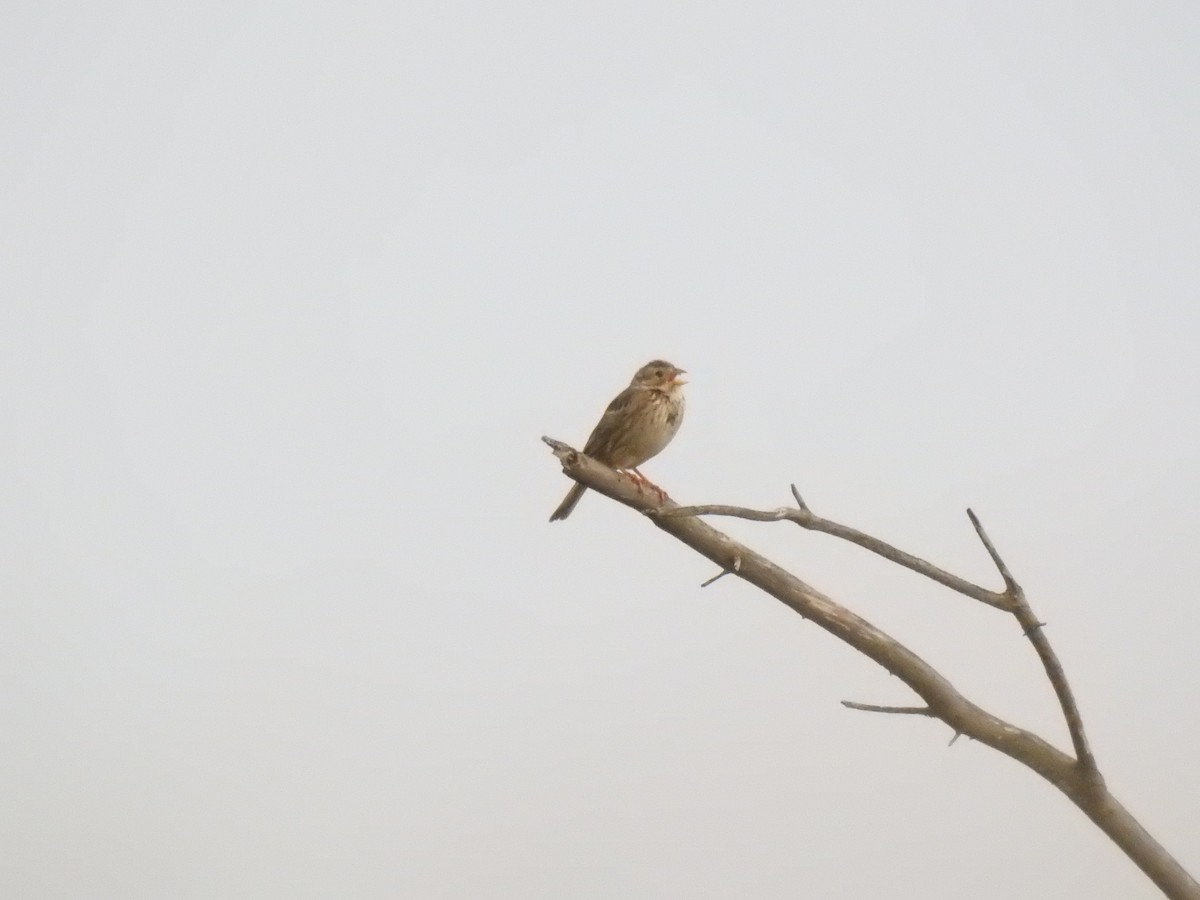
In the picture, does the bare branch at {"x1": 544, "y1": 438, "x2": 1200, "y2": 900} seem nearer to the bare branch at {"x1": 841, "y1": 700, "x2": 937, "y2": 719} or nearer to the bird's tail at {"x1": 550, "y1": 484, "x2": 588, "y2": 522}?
the bare branch at {"x1": 841, "y1": 700, "x2": 937, "y2": 719}

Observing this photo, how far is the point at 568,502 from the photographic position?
488 centimetres

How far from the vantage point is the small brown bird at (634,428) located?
476cm

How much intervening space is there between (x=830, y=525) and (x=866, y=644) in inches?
16.5

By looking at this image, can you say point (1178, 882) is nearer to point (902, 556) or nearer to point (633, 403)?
point (902, 556)

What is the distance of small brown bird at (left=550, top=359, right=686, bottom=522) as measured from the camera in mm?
4758

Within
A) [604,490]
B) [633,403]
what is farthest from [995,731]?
[633,403]

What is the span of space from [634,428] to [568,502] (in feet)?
1.58

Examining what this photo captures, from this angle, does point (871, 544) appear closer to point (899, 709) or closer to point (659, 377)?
point (899, 709)

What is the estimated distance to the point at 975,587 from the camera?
9.91 feet

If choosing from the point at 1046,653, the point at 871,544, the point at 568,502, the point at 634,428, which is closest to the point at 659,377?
the point at 634,428

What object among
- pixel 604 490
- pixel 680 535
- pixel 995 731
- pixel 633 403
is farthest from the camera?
pixel 633 403

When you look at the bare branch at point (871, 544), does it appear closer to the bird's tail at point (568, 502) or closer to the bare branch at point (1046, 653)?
the bare branch at point (1046, 653)

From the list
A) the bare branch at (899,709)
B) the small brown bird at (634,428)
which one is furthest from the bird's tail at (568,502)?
the bare branch at (899,709)

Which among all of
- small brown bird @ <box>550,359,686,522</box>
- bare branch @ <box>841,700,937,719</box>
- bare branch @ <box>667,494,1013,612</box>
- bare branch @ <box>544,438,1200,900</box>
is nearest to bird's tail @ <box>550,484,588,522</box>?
small brown bird @ <box>550,359,686,522</box>
